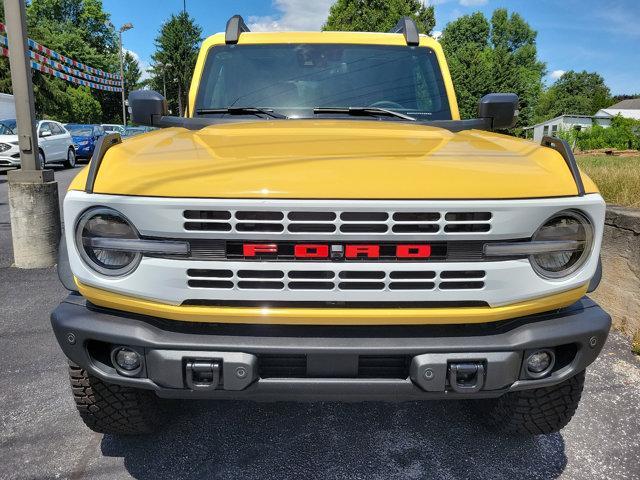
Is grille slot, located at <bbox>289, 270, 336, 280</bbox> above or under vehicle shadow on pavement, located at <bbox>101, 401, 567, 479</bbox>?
above

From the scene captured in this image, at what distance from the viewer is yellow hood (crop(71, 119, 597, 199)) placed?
179cm

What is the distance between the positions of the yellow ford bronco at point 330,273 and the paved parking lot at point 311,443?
0.67 metres

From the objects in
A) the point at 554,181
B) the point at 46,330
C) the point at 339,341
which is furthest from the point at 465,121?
the point at 46,330

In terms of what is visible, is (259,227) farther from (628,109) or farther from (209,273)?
(628,109)

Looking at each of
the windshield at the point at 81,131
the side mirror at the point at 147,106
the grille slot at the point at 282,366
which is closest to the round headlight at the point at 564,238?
the grille slot at the point at 282,366

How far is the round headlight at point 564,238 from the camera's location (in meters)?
1.91

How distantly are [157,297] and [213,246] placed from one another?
27cm

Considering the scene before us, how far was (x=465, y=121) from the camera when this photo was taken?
116 inches

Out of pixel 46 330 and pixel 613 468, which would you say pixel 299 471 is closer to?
pixel 613 468

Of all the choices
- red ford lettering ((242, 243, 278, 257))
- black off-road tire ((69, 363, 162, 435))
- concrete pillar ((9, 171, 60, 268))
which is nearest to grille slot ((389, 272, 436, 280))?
red ford lettering ((242, 243, 278, 257))

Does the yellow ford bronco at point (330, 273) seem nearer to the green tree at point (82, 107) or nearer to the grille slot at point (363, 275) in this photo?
the grille slot at point (363, 275)

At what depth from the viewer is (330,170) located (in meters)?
1.84

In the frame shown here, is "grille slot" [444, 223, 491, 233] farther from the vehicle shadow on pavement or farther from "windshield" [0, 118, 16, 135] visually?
"windshield" [0, 118, 16, 135]

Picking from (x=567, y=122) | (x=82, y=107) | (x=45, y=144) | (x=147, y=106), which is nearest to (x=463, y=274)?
(x=147, y=106)
